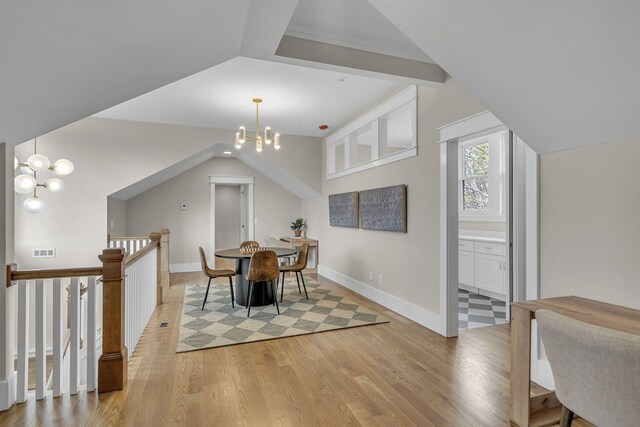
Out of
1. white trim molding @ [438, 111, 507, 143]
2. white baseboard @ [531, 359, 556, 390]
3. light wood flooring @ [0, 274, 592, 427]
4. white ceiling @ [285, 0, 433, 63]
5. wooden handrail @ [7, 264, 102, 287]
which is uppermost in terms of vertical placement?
white ceiling @ [285, 0, 433, 63]

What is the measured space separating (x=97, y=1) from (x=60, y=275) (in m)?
1.70

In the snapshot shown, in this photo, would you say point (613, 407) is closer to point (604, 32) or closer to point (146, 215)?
point (604, 32)

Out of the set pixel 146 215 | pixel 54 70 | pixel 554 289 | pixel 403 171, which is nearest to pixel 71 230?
pixel 146 215

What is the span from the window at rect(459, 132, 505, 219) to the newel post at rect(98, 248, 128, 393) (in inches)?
192

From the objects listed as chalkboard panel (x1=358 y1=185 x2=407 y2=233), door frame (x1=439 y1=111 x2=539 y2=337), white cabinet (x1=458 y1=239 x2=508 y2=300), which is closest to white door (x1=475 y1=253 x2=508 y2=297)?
white cabinet (x1=458 y1=239 x2=508 y2=300)

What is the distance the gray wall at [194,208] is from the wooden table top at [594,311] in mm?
6119

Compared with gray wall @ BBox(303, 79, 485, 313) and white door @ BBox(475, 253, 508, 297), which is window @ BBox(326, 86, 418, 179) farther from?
white door @ BBox(475, 253, 508, 297)

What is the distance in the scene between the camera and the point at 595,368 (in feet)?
3.72

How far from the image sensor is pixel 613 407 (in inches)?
44.2

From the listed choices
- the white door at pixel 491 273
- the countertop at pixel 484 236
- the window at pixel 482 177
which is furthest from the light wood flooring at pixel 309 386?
the window at pixel 482 177

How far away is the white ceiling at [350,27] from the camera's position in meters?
2.39

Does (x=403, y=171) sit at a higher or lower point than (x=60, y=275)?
higher

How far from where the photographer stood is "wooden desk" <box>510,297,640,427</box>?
5.58 ft

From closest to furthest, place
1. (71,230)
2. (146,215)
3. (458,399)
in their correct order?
(458,399) < (71,230) < (146,215)
